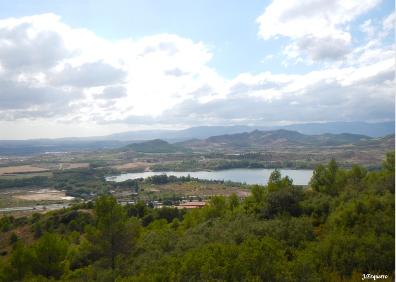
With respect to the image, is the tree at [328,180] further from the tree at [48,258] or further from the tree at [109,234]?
the tree at [48,258]

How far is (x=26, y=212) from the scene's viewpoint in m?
107

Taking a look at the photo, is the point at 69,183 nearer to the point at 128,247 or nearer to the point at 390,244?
the point at 128,247

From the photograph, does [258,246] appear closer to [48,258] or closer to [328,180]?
[48,258]

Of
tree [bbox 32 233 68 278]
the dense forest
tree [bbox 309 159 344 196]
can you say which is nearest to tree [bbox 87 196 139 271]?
the dense forest

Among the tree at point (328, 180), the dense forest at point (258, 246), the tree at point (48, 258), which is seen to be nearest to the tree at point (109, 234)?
the dense forest at point (258, 246)

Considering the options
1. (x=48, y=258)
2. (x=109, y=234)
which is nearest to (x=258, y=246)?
(x=109, y=234)

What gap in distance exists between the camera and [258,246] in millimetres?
14273

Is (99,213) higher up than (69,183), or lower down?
higher up

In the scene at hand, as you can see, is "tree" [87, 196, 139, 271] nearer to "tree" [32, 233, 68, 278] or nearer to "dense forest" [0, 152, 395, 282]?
"dense forest" [0, 152, 395, 282]

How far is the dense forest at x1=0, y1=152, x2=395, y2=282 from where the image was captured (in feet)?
41.0

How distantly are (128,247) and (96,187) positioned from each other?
5121 inches

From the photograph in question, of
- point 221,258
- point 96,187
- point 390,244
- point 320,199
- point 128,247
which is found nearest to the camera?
point 221,258

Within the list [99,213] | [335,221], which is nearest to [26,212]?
[99,213]

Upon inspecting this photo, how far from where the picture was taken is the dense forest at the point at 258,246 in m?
12.5
